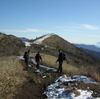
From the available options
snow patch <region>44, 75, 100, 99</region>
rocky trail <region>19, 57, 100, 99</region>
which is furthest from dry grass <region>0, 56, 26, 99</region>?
snow patch <region>44, 75, 100, 99</region>

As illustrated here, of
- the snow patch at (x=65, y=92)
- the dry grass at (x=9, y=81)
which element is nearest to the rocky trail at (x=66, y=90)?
the snow patch at (x=65, y=92)

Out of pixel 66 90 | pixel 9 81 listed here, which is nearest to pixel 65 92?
pixel 66 90

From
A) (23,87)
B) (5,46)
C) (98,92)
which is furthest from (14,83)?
(5,46)

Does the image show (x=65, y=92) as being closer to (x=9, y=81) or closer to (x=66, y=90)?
(x=66, y=90)

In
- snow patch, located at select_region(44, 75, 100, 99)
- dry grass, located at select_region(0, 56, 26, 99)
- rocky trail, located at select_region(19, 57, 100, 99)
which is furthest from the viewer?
dry grass, located at select_region(0, 56, 26, 99)

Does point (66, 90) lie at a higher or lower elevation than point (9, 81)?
higher

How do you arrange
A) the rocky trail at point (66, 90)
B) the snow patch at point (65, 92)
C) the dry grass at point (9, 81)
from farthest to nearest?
the dry grass at point (9, 81) → the rocky trail at point (66, 90) → the snow patch at point (65, 92)

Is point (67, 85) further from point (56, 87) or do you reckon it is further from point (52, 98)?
point (52, 98)

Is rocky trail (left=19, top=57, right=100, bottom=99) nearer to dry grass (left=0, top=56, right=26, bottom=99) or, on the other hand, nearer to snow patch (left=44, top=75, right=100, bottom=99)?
snow patch (left=44, top=75, right=100, bottom=99)

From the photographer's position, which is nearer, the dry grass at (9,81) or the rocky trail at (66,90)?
the rocky trail at (66,90)

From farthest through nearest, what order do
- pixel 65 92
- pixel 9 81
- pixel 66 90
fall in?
pixel 9 81
pixel 66 90
pixel 65 92

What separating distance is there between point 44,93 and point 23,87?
84.7 inches

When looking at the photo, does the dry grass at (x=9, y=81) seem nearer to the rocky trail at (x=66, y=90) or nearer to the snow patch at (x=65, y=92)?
the rocky trail at (x=66, y=90)

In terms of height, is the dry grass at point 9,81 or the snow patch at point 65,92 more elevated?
the snow patch at point 65,92
